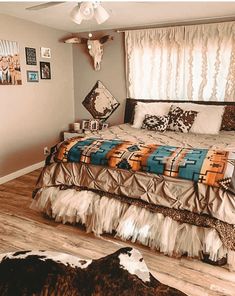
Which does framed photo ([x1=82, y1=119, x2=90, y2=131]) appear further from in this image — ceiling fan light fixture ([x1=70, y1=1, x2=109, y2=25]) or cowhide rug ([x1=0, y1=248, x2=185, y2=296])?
cowhide rug ([x1=0, y1=248, x2=185, y2=296])

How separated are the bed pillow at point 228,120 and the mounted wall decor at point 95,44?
2.06 meters

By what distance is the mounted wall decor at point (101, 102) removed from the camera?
169 inches

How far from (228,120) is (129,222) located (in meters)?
1.94

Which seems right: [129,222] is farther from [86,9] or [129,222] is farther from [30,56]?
[30,56]

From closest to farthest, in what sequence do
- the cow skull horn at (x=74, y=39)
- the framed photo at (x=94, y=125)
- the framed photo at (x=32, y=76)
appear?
the framed photo at (x=32, y=76) → the cow skull horn at (x=74, y=39) → the framed photo at (x=94, y=125)

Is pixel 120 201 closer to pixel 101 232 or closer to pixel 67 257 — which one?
pixel 101 232

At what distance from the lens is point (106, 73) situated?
423 centimetres

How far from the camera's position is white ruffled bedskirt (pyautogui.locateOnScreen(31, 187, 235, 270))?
75.0 inches

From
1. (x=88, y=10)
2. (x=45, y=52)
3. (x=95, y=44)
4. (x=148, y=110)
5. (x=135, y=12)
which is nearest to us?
(x=88, y=10)

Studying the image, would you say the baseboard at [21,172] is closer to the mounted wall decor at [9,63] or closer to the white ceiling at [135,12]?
the mounted wall decor at [9,63]

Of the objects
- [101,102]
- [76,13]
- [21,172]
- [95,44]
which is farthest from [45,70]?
[76,13]

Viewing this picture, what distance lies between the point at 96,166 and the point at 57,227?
733mm

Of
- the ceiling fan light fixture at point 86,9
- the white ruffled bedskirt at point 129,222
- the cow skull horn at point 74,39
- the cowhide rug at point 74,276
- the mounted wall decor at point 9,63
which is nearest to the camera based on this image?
the cowhide rug at point 74,276

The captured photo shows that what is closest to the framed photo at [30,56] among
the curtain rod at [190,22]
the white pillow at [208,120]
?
the curtain rod at [190,22]
